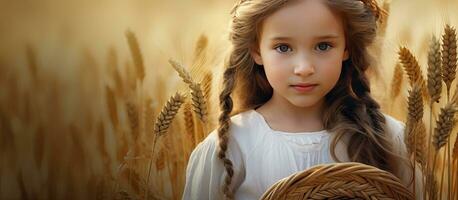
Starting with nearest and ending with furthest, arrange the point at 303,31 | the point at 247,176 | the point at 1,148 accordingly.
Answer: the point at 303,31 < the point at 247,176 < the point at 1,148

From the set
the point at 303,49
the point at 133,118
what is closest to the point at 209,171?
the point at 133,118

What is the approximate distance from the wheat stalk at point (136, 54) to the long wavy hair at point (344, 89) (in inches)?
8.0

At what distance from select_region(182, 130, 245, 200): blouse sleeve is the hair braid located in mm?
20

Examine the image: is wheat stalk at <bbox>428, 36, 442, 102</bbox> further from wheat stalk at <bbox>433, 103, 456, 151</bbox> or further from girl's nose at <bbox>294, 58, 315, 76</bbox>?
girl's nose at <bbox>294, 58, 315, 76</bbox>

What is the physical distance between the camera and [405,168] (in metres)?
1.49

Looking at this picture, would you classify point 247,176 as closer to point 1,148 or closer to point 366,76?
point 366,76

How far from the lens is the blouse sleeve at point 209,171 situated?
145 cm

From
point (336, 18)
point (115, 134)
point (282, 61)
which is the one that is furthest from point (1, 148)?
point (336, 18)

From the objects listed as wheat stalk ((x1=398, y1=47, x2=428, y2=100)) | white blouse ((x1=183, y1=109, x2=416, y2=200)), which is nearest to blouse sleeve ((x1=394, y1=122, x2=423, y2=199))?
white blouse ((x1=183, y1=109, x2=416, y2=200))

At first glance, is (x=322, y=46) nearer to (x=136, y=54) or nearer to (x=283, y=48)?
(x=283, y=48)

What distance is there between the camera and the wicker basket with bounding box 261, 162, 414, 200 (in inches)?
48.7

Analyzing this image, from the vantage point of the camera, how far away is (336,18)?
1363 mm

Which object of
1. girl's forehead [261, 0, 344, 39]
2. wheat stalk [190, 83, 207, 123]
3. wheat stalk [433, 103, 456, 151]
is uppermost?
girl's forehead [261, 0, 344, 39]

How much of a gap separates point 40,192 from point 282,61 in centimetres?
61
